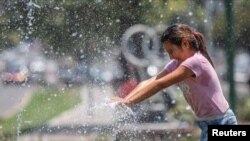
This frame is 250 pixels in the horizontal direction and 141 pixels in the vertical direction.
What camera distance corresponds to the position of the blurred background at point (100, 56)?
6.00 meters

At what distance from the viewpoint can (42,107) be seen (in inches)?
250

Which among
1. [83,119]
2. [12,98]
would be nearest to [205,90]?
[83,119]

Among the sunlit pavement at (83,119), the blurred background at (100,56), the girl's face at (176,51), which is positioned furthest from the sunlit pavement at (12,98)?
the girl's face at (176,51)

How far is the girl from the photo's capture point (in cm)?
316

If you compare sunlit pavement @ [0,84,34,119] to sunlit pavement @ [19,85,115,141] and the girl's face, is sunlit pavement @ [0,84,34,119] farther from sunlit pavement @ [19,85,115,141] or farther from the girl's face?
the girl's face

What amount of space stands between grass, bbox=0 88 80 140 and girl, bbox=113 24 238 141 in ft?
9.38

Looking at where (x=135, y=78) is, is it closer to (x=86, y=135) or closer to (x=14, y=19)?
(x=86, y=135)

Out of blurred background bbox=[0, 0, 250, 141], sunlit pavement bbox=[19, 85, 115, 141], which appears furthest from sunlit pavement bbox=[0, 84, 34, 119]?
sunlit pavement bbox=[19, 85, 115, 141]

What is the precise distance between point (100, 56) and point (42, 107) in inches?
27.5

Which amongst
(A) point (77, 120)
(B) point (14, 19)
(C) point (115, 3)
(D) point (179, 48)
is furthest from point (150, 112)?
(D) point (179, 48)

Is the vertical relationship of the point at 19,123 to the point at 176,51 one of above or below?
above

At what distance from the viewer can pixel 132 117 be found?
5980 mm

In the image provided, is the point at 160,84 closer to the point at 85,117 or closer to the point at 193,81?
the point at 193,81

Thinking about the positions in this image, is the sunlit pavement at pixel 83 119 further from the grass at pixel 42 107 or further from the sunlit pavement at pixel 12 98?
the sunlit pavement at pixel 12 98
